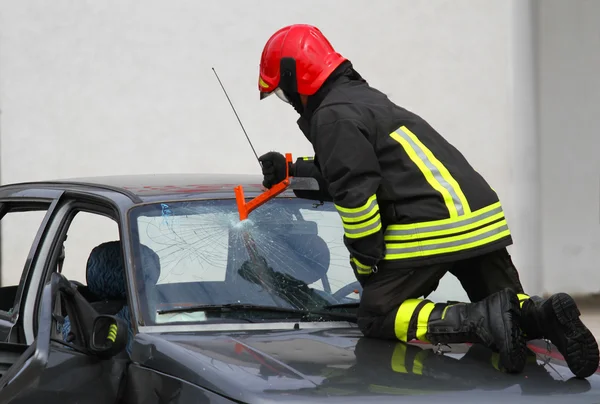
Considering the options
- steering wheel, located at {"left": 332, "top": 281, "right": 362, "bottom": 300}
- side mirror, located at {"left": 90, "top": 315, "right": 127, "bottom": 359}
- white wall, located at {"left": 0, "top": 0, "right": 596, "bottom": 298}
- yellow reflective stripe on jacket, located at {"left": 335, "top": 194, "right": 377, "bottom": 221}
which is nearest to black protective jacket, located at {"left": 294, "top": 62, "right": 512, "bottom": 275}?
yellow reflective stripe on jacket, located at {"left": 335, "top": 194, "right": 377, "bottom": 221}

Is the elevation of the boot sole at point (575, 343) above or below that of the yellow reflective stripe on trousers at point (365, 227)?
below

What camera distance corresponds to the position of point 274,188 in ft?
12.8

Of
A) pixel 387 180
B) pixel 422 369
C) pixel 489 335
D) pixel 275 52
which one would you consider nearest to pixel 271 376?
pixel 422 369

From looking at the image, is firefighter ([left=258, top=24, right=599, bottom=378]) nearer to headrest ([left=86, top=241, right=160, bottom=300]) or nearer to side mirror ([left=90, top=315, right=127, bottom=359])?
side mirror ([left=90, top=315, right=127, bottom=359])

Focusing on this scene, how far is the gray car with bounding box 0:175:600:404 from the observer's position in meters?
2.88

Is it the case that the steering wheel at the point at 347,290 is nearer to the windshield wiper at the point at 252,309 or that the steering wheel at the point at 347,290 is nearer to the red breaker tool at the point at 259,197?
the windshield wiper at the point at 252,309

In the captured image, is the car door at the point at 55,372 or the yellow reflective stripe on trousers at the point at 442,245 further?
the yellow reflective stripe on trousers at the point at 442,245

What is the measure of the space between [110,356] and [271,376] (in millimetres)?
615

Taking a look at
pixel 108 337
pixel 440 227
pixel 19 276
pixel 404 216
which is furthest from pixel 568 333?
pixel 19 276

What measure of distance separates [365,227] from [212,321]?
0.62 m

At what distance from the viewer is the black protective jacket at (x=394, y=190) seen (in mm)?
3414

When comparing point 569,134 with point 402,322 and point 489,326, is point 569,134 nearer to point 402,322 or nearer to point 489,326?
point 402,322

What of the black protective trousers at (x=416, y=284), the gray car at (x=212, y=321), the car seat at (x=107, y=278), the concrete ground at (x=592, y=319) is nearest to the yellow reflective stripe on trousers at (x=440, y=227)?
the black protective trousers at (x=416, y=284)

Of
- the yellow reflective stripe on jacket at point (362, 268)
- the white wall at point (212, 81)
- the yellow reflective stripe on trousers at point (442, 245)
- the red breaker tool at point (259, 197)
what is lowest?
the yellow reflective stripe on jacket at point (362, 268)
